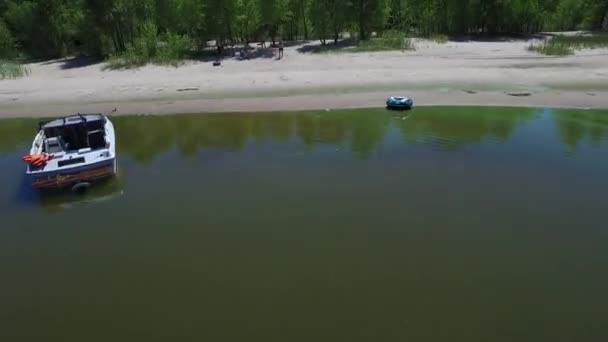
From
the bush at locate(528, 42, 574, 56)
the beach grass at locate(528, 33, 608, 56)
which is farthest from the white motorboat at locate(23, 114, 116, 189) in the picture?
the beach grass at locate(528, 33, 608, 56)

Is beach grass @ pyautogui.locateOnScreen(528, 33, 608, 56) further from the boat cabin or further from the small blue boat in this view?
the boat cabin

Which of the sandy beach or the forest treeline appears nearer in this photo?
the sandy beach

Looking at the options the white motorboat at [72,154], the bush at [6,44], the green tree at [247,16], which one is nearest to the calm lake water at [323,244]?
the white motorboat at [72,154]

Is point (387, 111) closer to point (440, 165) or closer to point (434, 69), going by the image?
point (440, 165)

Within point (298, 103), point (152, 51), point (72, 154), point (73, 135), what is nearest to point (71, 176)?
point (72, 154)

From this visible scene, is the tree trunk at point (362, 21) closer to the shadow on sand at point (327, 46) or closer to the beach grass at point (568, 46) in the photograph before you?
the shadow on sand at point (327, 46)

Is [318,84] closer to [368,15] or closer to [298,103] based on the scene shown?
[298,103]

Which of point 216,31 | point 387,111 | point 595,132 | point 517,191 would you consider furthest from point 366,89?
point 216,31

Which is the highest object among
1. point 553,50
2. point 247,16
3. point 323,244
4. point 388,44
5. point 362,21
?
point 247,16
